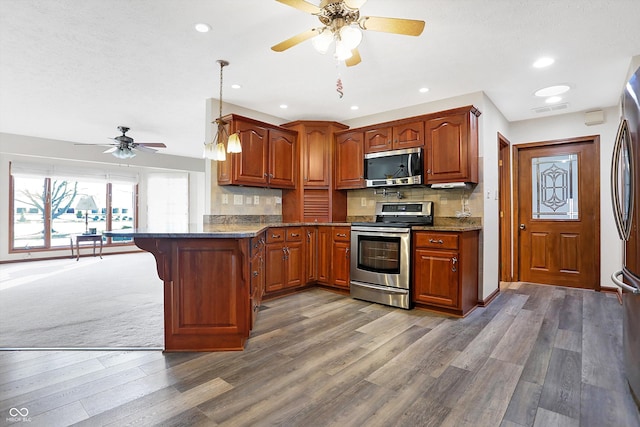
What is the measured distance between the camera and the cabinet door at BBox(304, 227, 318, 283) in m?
4.23

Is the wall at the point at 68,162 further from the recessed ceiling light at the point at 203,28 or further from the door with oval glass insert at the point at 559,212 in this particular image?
the door with oval glass insert at the point at 559,212

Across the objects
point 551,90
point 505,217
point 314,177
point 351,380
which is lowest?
point 351,380

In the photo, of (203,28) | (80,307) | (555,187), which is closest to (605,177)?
(555,187)

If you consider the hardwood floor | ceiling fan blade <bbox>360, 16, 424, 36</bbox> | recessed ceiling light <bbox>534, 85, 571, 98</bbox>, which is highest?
recessed ceiling light <bbox>534, 85, 571, 98</bbox>

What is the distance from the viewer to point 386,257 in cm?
365

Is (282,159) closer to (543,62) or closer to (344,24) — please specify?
(344,24)

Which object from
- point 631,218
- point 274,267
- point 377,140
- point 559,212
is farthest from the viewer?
point 559,212

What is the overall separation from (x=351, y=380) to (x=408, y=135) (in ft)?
9.59

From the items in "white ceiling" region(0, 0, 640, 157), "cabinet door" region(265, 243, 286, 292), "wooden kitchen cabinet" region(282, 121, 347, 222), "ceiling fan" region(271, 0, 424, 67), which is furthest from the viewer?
"wooden kitchen cabinet" region(282, 121, 347, 222)

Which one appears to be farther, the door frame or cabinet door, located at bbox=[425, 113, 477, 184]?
the door frame

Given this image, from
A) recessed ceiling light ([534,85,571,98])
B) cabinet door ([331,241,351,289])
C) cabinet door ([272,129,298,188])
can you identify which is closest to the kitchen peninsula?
cabinet door ([331,241,351,289])

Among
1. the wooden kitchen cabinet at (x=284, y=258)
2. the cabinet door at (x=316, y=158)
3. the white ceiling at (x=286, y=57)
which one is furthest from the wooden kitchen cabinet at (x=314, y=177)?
the wooden kitchen cabinet at (x=284, y=258)

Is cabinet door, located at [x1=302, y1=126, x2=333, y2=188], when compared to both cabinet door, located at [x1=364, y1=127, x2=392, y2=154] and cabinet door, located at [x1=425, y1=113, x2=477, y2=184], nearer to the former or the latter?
cabinet door, located at [x1=364, y1=127, x2=392, y2=154]

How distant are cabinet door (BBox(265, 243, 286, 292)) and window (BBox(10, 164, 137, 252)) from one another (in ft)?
13.6
